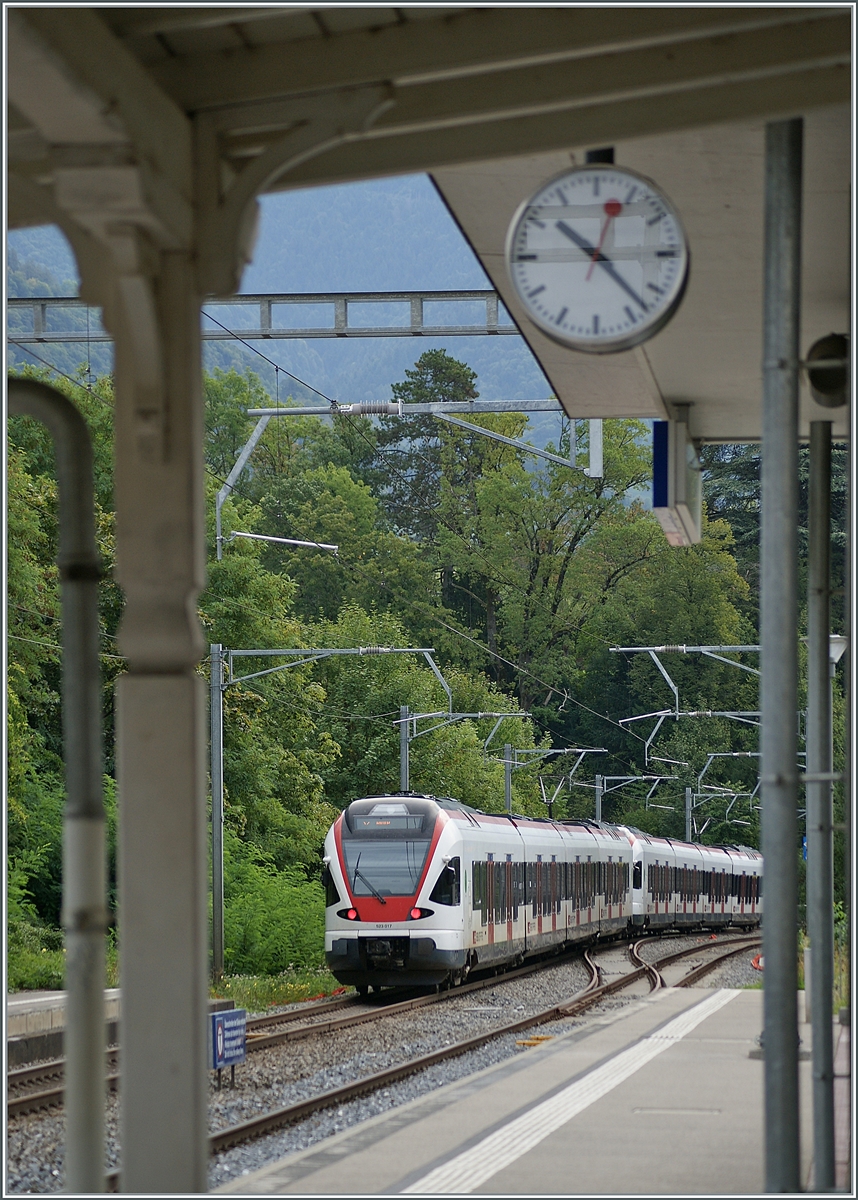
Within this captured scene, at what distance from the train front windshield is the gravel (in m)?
1.83

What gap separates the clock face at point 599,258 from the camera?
6.11 meters

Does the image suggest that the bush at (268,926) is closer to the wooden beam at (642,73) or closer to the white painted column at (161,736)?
the white painted column at (161,736)

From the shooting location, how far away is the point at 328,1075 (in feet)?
47.6

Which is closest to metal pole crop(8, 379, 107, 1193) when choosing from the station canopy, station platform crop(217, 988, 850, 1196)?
the station canopy

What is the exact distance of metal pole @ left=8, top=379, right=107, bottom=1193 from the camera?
5.48m

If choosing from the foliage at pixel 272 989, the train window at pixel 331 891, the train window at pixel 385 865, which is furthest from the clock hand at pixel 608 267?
the train window at pixel 331 891

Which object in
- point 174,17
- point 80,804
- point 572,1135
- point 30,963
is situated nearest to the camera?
point 174,17

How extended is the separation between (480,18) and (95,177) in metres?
1.37

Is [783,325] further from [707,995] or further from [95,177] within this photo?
[707,995]

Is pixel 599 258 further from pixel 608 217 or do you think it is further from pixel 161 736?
pixel 161 736

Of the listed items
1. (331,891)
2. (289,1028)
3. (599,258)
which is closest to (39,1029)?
(289,1028)

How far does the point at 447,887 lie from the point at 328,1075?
7.79 m

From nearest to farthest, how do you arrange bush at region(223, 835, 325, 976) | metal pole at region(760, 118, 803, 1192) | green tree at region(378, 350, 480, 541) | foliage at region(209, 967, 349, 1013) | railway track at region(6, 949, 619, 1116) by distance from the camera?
1. metal pole at region(760, 118, 803, 1192)
2. railway track at region(6, 949, 619, 1116)
3. foliage at region(209, 967, 349, 1013)
4. bush at region(223, 835, 325, 976)
5. green tree at region(378, 350, 480, 541)

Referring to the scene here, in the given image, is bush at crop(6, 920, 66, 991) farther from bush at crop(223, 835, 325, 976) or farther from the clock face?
the clock face
